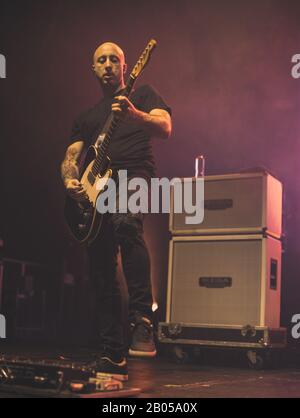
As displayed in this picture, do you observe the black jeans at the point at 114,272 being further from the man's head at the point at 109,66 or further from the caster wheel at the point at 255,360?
the caster wheel at the point at 255,360

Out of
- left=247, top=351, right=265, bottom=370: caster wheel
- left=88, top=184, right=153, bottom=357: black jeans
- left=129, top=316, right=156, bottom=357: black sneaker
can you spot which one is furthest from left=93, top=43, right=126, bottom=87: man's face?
left=247, top=351, right=265, bottom=370: caster wheel

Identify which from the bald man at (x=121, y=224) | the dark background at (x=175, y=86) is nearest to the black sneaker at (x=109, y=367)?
the bald man at (x=121, y=224)

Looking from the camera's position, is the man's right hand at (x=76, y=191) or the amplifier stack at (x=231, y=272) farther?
the amplifier stack at (x=231, y=272)

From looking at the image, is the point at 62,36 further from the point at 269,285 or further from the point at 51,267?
the point at 269,285

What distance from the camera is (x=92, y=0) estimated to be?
4402 millimetres

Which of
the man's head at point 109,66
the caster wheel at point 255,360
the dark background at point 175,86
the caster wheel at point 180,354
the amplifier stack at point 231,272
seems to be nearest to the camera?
the man's head at point 109,66

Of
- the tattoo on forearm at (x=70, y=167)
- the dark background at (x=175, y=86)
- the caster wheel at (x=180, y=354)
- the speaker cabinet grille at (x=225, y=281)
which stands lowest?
the caster wheel at (x=180, y=354)

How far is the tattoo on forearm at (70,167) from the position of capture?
2.41m

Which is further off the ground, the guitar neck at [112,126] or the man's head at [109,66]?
the man's head at [109,66]

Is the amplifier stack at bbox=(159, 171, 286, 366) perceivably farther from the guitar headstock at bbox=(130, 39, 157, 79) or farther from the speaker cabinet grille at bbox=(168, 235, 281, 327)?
the guitar headstock at bbox=(130, 39, 157, 79)

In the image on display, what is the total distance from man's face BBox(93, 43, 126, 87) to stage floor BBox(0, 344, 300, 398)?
3.65 ft

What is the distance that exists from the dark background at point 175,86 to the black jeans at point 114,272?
5.96ft

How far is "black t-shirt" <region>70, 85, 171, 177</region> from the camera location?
2.29 m

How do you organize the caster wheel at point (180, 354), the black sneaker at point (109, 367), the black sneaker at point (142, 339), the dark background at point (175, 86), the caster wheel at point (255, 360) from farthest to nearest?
the dark background at point (175, 86)
the caster wheel at point (180, 354)
the caster wheel at point (255, 360)
the black sneaker at point (109, 367)
the black sneaker at point (142, 339)
